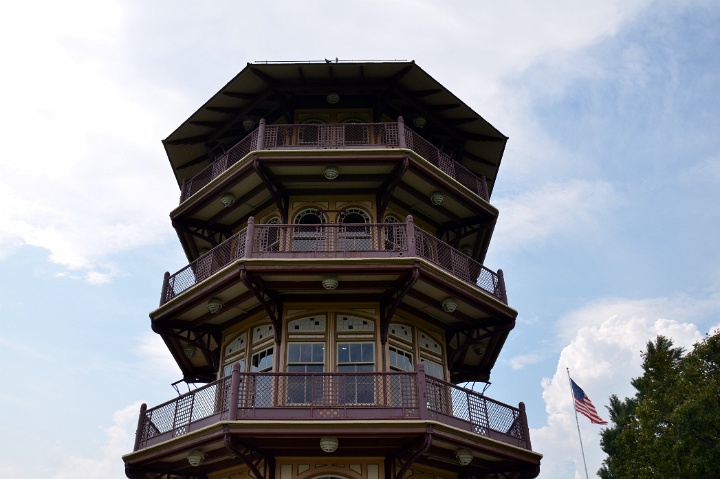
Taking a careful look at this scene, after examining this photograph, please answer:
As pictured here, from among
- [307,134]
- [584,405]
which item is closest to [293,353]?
[307,134]

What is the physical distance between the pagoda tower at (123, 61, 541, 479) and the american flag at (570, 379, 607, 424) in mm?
8186

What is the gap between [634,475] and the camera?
25641mm

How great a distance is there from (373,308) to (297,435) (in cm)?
Answer: 495

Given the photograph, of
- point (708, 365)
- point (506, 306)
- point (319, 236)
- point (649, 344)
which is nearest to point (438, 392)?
point (506, 306)

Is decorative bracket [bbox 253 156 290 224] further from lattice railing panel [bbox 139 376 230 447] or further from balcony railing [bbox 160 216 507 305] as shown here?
lattice railing panel [bbox 139 376 230 447]

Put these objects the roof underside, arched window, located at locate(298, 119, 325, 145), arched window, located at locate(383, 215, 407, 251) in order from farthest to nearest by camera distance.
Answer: the roof underside
arched window, located at locate(298, 119, 325, 145)
arched window, located at locate(383, 215, 407, 251)

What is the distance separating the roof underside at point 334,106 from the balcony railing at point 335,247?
16.9ft

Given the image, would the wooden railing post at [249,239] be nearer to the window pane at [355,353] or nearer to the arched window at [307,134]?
the window pane at [355,353]

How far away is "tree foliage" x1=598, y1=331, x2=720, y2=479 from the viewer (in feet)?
77.3

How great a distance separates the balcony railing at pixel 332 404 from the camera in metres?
16.6

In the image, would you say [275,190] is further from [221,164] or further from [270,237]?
[221,164]

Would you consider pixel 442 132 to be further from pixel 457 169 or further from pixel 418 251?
pixel 418 251

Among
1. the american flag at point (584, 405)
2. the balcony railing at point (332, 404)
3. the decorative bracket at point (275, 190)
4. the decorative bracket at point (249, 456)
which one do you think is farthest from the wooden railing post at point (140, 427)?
the american flag at point (584, 405)

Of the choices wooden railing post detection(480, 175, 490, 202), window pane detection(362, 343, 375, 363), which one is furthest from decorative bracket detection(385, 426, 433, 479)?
wooden railing post detection(480, 175, 490, 202)
